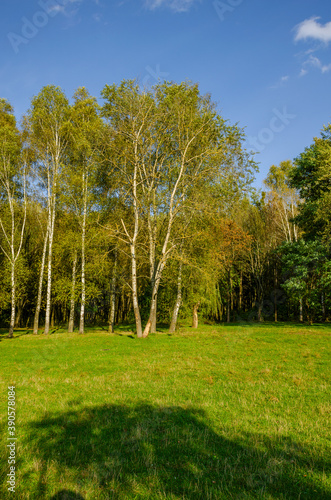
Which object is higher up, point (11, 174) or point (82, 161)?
point (82, 161)

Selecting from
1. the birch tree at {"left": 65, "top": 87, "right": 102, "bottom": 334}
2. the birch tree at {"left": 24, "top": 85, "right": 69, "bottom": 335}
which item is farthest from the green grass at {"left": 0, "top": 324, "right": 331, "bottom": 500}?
the birch tree at {"left": 24, "top": 85, "right": 69, "bottom": 335}

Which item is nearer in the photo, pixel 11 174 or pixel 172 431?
pixel 172 431

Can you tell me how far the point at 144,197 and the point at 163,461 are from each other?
21178mm

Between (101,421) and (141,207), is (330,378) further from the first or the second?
(141,207)

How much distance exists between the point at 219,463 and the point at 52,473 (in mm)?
2658

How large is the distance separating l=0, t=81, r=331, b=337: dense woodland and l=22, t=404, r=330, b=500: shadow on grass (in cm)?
1592

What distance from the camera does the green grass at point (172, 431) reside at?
4.42 meters

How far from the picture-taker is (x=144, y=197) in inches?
972

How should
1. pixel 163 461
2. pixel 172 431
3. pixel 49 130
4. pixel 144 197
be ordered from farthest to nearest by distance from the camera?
1. pixel 49 130
2. pixel 144 197
3. pixel 172 431
4. pixel 163 461

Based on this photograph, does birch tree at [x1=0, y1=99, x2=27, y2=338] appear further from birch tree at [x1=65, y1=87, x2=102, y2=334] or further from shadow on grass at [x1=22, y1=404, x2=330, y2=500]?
shadow on grass at [x1=22, y1=404, x2=330, y2=500]

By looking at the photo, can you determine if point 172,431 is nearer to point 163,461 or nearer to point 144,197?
point 163,461

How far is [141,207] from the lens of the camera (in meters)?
24.4

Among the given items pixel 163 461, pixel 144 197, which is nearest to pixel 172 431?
pixel 163 461

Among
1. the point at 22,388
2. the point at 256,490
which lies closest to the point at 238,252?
the point at 22,388
